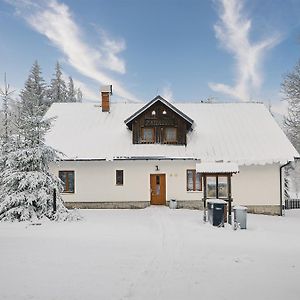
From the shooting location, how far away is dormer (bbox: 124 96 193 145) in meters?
22.3

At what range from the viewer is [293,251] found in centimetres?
998

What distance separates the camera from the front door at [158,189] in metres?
21.4

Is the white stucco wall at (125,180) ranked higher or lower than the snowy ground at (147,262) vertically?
higher

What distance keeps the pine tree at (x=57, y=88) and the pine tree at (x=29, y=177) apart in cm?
2668

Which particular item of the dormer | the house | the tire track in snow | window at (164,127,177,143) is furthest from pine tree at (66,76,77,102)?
the tire track in snow

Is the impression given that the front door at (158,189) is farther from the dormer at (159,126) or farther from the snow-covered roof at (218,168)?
the snow-covered roof at (218,168)

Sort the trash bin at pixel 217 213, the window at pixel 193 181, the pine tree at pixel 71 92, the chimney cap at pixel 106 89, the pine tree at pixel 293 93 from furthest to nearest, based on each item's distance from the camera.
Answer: the pine tree at pixel 71 92
the chimney cap at pixel 106 89
the pine tree at pixel 293 93
the window at pixel 193 181
the trash bin at pixel 217 213

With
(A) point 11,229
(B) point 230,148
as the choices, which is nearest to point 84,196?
(A) point 11,229

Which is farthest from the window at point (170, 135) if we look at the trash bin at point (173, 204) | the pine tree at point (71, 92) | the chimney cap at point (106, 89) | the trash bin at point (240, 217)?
the pine tree at point (71, 92)

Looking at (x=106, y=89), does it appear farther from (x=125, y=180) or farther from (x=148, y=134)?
(x=125, y=180)

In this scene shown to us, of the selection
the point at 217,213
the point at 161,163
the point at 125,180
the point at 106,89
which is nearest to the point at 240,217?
the point at 217,213

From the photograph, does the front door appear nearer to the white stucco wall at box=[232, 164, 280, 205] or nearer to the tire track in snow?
the white stucco wall at box=[232, 164, 280, 205]

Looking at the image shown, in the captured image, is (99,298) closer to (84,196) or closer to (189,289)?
(189,289)

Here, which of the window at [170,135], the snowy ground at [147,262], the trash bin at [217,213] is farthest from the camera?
the window at [170,135]
